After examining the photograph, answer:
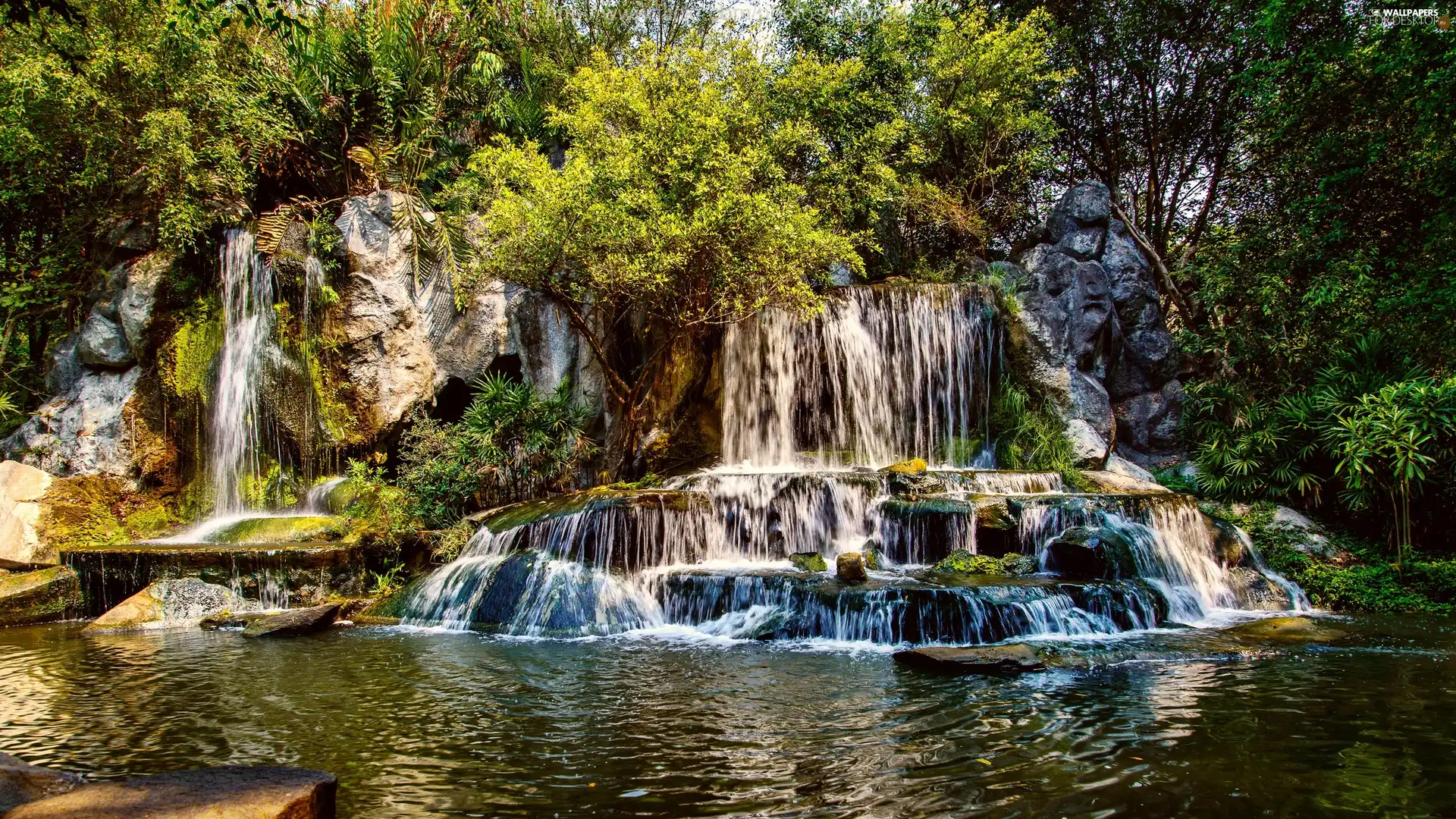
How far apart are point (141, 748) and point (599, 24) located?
63.3 ft

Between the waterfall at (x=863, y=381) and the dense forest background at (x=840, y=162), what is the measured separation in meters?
1.63

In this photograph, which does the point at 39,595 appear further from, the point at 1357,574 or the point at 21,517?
the point at 1357,574

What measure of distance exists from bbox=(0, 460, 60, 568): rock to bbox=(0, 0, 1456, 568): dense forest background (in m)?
3.65

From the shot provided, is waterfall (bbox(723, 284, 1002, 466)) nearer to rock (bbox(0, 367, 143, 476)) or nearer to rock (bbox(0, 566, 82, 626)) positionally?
rock (bbox(0, 566, 82, 626))

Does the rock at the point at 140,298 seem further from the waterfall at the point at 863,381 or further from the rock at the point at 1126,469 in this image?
the rock at the point at 1126,469

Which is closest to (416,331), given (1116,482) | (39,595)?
(39,595)

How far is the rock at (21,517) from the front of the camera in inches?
417

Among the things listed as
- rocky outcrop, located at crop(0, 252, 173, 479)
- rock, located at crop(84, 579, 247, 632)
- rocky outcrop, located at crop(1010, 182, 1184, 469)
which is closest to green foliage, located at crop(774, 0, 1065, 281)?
rocky outcrop, located at crop(1010, 182, 1184, 469)

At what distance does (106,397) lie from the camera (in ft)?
44.4

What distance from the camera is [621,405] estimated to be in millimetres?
14453

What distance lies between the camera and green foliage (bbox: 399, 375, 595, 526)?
41.0ft

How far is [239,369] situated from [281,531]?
3894mm

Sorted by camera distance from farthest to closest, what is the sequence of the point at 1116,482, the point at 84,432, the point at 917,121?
1. the point at 917,121
2. the point at 84,432
3. the point at 1116,482

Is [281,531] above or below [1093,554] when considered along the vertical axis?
above
